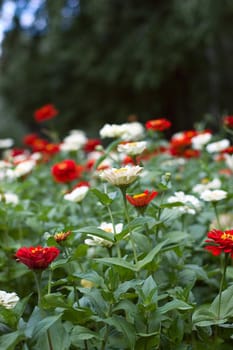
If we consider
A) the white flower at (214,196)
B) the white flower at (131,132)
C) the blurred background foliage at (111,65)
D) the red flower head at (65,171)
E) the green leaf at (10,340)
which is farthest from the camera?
the blurred background foliage at (111,65)

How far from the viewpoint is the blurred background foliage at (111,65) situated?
8.13m

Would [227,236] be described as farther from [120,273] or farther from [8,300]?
[8,300]

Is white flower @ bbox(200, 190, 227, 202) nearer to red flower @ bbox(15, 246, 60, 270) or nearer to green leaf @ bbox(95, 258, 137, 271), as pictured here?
green leaf @ bbox(95, 258, 137, 271)

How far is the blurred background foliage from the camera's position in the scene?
26.7ft

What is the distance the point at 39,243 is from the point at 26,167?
446 millimetres

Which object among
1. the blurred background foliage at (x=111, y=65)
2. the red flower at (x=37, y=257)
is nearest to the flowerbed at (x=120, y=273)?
the red flower at (x=37, y=257)

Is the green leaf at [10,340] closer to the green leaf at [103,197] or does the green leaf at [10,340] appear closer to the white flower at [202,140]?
the green leaf at [103,197]

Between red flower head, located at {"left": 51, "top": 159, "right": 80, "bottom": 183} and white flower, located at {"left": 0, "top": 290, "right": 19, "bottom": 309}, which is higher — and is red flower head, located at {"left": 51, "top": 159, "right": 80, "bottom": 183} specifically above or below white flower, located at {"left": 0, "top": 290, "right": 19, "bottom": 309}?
above

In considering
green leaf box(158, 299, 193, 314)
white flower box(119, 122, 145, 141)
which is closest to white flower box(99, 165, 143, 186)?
green leaf box(158, 299, 193, 314)

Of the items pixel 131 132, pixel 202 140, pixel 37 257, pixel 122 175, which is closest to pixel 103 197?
pixel 122 175

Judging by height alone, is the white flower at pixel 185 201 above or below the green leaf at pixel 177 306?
above

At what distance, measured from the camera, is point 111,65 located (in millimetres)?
8719

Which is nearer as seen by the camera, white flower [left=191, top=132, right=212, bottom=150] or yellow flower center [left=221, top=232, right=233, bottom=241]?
yellow flower center [left=221, top=232, right=233, bottom=241]

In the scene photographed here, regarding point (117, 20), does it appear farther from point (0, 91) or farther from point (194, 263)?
point (194, 263)
